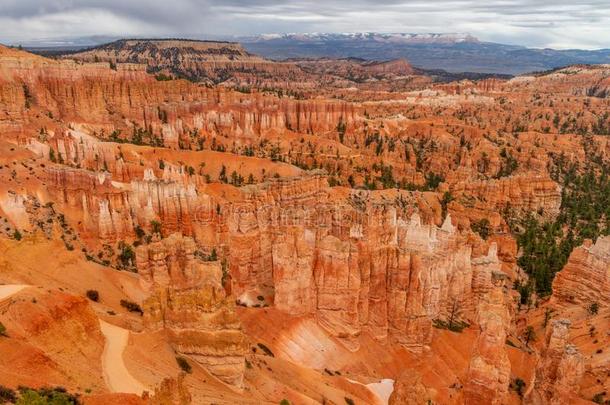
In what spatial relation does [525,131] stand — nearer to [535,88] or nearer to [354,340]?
[535,88]

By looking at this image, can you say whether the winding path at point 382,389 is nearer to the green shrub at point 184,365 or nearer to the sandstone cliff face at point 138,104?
the green shrub at point 184,365

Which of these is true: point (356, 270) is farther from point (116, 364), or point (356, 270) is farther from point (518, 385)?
point (116, 364)

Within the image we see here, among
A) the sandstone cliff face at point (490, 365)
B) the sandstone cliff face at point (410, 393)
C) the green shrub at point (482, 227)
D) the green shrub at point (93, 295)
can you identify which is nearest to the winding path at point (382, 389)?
the sandstone cliff face at point (410, 393)

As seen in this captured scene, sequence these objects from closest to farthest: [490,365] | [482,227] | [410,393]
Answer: [410,393] < [490,365] < [482,227]

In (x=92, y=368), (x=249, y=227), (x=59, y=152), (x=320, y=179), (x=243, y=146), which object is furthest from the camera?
(x=243, y=146)

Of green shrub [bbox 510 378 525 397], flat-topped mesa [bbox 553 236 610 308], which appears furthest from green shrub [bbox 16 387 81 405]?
flat-topped mesa [bbox 553 236 610 308]

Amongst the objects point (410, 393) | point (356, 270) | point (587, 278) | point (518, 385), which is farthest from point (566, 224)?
point (410, 393)

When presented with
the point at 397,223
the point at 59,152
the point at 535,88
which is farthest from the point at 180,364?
the point at 535,88
